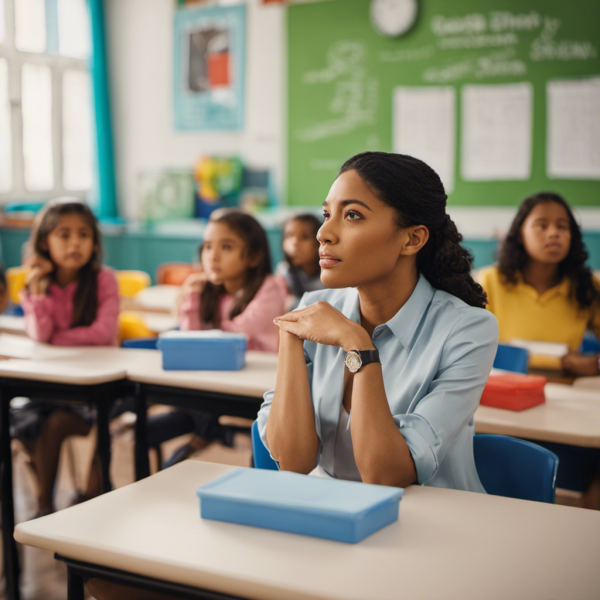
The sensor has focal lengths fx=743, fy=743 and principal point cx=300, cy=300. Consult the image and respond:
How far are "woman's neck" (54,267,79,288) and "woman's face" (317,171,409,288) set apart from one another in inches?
74.8

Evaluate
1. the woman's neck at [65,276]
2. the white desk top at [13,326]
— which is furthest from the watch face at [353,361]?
the white desk top at [13,326]

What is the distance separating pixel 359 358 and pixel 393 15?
13.9ft

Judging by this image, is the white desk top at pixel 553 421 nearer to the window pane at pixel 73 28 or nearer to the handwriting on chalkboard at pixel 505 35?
the handwriting on chalkboard at pixel 505 35

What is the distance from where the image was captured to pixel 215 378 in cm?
218

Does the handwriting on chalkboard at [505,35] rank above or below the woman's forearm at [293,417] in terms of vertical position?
above

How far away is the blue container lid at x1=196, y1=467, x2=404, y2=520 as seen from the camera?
1021 millimetres

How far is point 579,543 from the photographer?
3.48 feet

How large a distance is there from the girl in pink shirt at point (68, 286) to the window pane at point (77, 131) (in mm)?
3583

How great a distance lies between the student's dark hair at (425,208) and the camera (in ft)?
4.61

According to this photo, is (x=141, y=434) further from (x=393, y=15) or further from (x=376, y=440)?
(x=393, y=15)

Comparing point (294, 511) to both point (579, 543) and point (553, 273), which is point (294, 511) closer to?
point (579, 543)

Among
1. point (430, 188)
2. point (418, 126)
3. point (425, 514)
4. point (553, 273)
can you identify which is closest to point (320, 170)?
point (418, 126)

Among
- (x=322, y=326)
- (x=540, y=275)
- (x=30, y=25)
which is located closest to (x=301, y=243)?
(x=540, y=275)

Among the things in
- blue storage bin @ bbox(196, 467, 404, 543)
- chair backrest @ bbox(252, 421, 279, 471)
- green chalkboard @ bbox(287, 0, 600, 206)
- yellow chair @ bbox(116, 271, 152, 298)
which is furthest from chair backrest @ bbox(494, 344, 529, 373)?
yellow chair @ bbox(116, 271, 152, 298)
